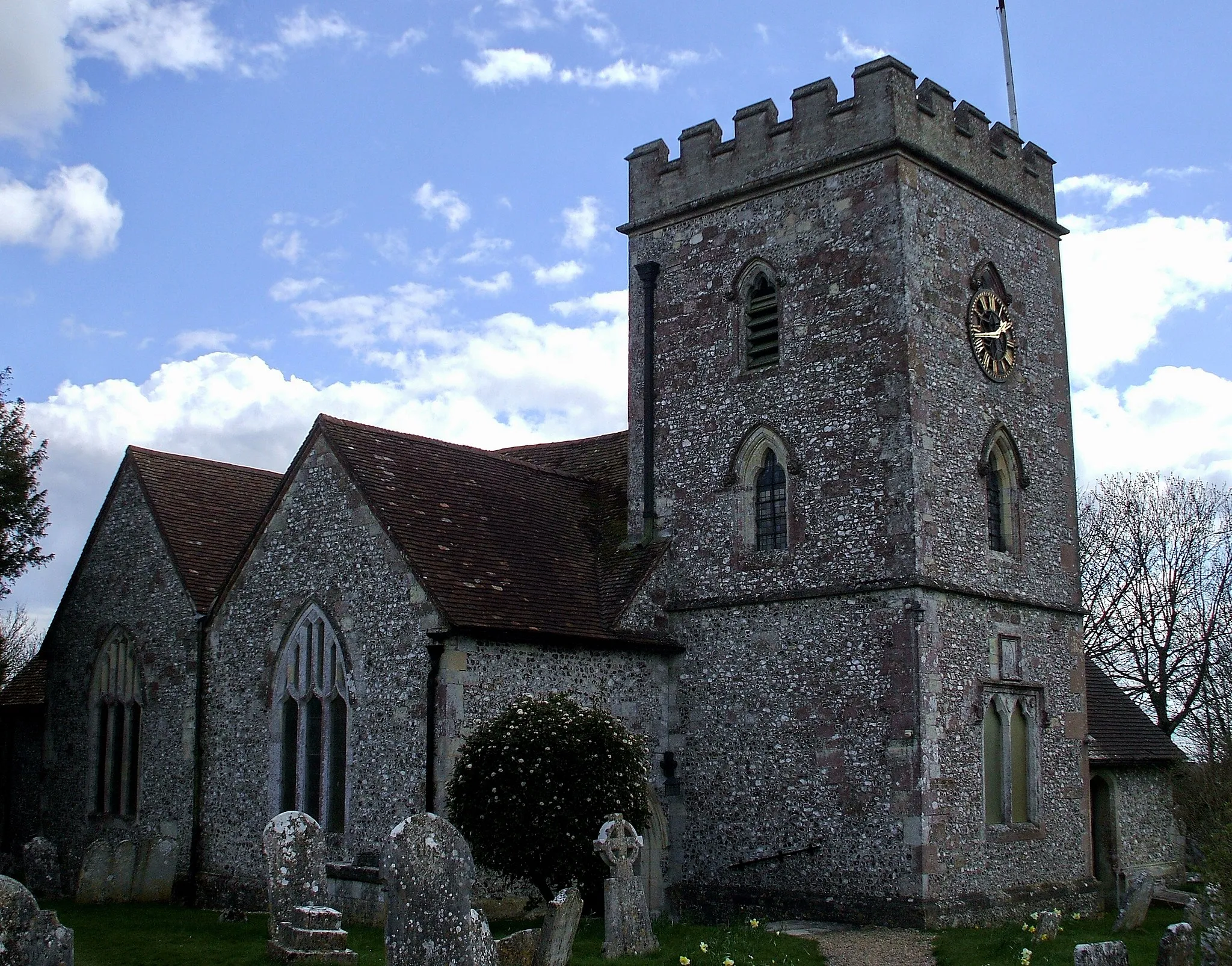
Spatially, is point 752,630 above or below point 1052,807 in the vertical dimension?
above

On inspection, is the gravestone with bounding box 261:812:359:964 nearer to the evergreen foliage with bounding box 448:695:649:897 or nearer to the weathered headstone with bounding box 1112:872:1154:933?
the evergreen foliage with bounding box 448:695:649:897

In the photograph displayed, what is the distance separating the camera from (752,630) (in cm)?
1881

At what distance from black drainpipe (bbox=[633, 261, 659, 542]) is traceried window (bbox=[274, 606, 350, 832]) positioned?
5066mm

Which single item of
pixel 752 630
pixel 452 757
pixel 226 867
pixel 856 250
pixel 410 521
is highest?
pixel 856 250

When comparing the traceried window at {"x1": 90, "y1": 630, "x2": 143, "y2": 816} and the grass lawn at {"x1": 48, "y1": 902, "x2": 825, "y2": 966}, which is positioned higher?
the traceried window at {"x1": 90, "y1": 630, "x2": 143, "y2": 816}

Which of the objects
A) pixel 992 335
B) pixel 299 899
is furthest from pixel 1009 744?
pixel 299 899

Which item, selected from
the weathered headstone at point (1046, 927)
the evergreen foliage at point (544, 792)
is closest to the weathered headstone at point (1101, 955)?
the weathered headstone at point (1046, 927)

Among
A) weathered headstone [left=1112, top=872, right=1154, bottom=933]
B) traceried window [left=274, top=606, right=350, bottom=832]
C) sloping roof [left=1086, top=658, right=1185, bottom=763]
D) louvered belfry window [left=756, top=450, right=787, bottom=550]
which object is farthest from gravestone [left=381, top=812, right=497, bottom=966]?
sloping roof [left=1086, top=658, right=1185, bottom=763]

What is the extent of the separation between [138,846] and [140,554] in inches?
208

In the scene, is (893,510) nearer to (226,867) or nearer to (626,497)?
(626,497)

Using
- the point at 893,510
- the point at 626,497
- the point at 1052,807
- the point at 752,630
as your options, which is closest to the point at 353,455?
the point at 626,497

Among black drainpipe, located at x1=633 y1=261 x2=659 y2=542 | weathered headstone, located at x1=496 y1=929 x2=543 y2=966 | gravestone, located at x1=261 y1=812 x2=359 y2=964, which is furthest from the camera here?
black drainpipe, located at x1=633 y1=261 x2=659 y2=542

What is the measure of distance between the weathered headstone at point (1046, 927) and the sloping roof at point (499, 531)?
20.8 feet

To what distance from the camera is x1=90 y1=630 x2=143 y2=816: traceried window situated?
21688mm
